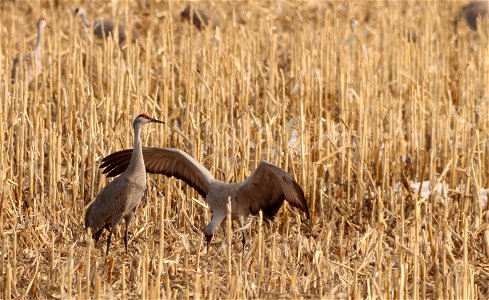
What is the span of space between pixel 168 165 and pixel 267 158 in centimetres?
88

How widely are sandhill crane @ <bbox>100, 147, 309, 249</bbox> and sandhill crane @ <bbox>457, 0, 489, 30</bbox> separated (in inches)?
256

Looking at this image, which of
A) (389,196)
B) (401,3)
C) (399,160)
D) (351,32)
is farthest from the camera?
(401,3)

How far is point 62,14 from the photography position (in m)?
13.7

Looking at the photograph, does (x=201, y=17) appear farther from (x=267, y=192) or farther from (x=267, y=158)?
(x=267, y=192)

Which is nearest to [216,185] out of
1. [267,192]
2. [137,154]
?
[267,192]

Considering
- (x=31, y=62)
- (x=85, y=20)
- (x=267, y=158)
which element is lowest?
(x=267, y=158)

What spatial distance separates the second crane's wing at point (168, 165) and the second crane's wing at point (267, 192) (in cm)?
27

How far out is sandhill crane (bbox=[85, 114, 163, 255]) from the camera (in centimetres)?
729

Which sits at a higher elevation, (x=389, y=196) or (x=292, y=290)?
(x=389, y=196)

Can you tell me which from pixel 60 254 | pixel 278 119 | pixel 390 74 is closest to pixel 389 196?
pixel 278 119

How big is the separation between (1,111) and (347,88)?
117 inches

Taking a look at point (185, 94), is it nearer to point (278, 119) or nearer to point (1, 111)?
point (278, 119)

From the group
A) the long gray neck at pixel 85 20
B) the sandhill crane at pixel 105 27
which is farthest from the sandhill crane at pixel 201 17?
the long gray neck at pixel 85 20

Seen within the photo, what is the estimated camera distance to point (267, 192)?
766 centimetres
